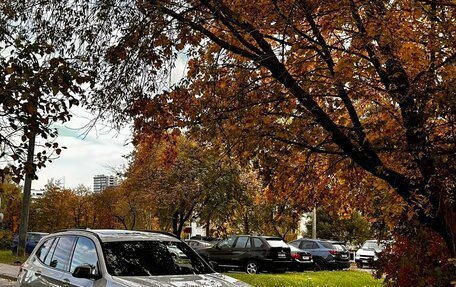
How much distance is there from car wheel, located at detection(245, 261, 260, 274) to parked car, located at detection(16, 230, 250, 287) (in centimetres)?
1466

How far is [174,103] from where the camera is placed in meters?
9.43

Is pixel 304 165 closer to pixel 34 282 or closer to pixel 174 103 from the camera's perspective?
pixel 174 103

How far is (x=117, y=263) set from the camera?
6477 mm

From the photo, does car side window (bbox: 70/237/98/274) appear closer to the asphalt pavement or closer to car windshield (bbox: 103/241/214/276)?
car windshield (bbox: 103/241/214/276)

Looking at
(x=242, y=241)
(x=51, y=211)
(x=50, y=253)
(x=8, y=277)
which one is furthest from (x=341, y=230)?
(x=50, y=253)

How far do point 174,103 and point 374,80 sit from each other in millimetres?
3371

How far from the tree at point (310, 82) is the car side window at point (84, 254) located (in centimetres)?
258

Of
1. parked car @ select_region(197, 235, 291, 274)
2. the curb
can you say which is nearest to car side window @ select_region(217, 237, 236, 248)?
parked car @ select_region(197, 235, 291, 274)

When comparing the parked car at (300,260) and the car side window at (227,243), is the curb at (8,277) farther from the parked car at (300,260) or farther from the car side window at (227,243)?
the parked car at (300,260)

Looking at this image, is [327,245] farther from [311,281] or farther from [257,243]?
[311,281]

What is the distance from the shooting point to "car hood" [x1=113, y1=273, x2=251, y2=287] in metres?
5.95

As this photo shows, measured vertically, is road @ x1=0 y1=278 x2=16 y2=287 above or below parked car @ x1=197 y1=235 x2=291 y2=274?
below

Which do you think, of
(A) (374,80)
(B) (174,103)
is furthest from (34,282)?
(A) (374,80)

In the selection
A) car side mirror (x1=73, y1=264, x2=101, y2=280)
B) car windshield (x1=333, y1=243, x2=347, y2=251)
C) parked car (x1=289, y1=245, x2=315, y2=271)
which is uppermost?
car side mirror (x1=73, y1=264, x2=101, y2=280)
